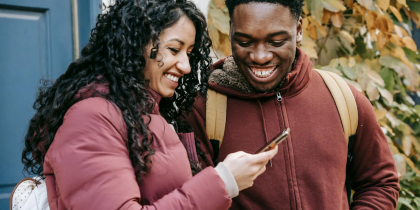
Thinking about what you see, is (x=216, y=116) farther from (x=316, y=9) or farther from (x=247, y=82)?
(x=316, y=9)

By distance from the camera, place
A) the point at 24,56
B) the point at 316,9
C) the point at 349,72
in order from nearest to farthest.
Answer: the point at 24,56
the point at 316,9
the point at 349,72

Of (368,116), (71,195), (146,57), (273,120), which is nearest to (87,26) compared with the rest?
(146,57)

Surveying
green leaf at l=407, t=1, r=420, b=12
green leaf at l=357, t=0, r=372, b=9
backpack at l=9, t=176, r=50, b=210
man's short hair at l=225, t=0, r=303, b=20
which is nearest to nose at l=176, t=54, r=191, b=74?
man's short hair at l=225, t=0, r=303, b=20

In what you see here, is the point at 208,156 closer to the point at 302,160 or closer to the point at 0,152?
the point at 302,160

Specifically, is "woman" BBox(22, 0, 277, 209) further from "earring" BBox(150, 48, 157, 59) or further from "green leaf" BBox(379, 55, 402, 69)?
"green leaf" BBox(379, 55, 402, 69)

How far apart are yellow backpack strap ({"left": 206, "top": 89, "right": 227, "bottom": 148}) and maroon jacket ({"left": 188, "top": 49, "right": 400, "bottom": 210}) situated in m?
0.03

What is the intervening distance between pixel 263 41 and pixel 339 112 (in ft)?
1.53

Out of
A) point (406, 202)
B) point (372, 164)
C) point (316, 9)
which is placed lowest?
point (406, 202)

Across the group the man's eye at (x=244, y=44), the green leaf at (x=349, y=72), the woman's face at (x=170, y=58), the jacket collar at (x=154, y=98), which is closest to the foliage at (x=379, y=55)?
the green leaf at (x=349, y=72)

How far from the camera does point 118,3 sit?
1.45 metres

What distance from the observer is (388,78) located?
3018 millimetres

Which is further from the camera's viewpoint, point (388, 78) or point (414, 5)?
point (414, 5)

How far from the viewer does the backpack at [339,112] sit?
1728 millimetres

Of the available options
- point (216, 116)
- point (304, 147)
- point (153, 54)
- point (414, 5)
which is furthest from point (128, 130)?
point (414, 5)
